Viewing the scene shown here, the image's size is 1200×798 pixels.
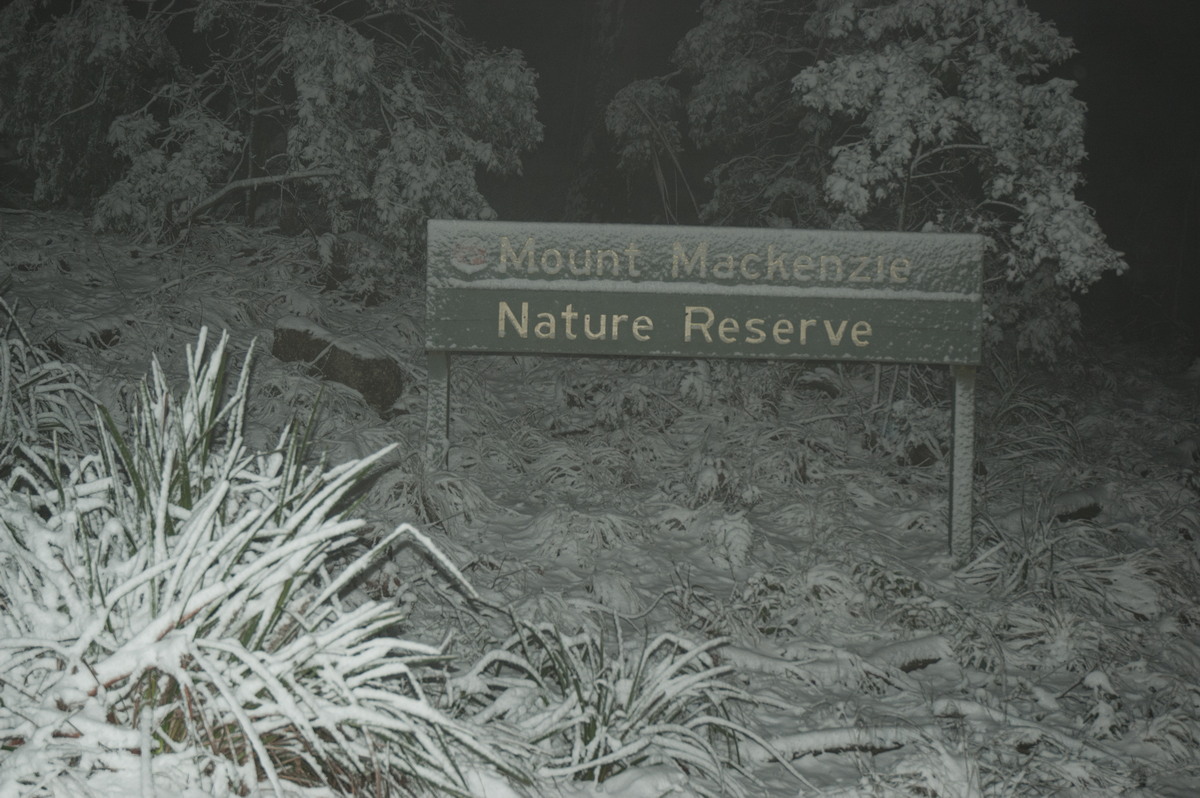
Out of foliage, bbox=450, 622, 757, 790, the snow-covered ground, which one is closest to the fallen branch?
the snow-covered ground

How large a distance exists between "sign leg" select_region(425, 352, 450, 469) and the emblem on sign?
586 millimetres

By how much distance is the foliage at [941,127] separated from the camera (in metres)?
7.54

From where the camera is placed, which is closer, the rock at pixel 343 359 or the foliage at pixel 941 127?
the foliage at pixel 941 127

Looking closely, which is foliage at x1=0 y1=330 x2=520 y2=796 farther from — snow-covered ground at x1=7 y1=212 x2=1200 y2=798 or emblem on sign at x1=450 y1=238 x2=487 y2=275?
emblem on sign at x1=450 y1=238 x2=487 y2=275

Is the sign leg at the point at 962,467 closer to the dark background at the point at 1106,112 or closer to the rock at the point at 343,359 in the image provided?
the rock at the point at 343,359

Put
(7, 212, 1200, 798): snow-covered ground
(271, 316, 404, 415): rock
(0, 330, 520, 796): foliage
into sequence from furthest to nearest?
(271, 316, 404, 415): rock < (7, 212, 1200, 798): snow-covered ground < (0, 330, 520, 796): foliage

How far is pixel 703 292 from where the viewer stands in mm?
6168

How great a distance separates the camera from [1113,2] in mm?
14281

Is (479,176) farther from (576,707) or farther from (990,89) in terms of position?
(576,707)

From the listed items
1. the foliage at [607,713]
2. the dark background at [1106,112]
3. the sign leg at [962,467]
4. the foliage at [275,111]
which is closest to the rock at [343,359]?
the foliage at [275,111]

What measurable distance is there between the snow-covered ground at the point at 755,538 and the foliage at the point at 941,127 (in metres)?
1.44

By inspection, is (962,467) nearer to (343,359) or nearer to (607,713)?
(607,713)

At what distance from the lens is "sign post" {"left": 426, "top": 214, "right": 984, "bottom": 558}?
19.9 ft

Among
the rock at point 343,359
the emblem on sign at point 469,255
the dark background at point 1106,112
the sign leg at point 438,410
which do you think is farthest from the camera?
the dark background at point 1106,112
